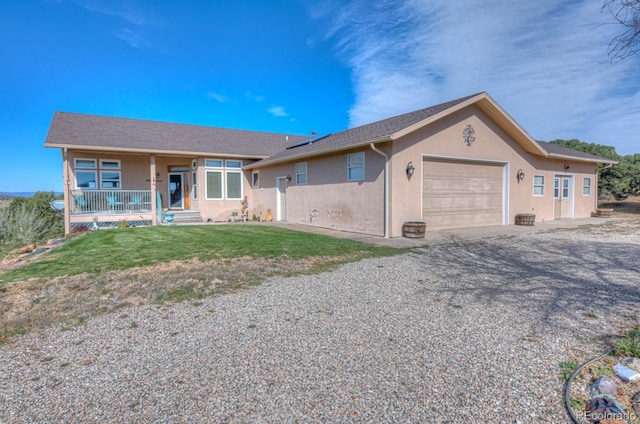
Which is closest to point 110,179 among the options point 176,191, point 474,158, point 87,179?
point 87,179

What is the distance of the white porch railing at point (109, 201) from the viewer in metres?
13.4

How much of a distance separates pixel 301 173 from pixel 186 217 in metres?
6.08

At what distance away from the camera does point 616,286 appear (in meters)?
5.04

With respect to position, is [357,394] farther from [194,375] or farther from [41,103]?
[41,103]

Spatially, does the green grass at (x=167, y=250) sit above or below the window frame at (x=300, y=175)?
below

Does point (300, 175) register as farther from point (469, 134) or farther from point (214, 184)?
point (469, 134)

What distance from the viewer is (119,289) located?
16.5 ft

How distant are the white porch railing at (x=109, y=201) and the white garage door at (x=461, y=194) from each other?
12042 mm

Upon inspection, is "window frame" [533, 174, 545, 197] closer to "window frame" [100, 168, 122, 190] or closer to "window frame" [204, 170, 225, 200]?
"window frame" [204, 170, 225, 200]

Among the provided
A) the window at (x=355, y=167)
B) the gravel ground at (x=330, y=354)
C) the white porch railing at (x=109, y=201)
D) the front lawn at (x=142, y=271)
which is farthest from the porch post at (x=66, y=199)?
the gravel ground at (x=330, y=354)

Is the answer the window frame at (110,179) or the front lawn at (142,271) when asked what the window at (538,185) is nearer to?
the front lawn at (142,271)

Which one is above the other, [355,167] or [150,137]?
[150,137]

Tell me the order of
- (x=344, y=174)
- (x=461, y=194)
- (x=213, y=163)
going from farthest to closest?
(x=213, y=163) < (x=461, y=194) < (x=344, y=174)

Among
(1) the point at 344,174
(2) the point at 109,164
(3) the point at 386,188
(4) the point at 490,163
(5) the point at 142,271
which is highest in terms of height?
(2) the point at 109,164
